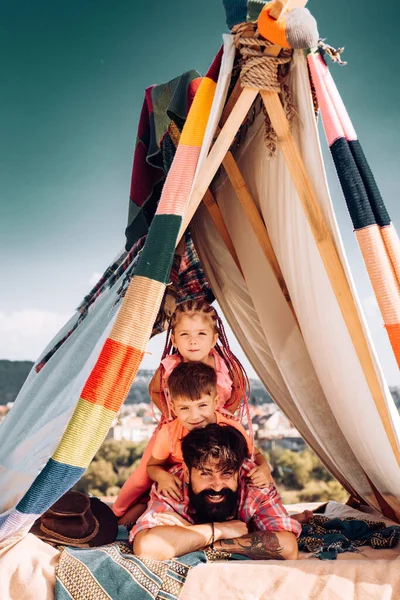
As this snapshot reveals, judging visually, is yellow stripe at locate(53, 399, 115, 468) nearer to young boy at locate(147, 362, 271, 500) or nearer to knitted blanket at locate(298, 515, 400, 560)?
young boy at locate(147, 362, 271, 500)

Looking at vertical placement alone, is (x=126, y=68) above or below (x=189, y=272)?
above

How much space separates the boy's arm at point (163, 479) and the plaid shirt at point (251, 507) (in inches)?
0.8

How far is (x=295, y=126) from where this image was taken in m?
2.78

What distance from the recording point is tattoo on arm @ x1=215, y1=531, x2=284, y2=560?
8.48 feet

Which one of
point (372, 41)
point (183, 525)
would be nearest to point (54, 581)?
point (183, 525)

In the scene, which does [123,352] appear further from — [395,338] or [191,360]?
[395,338]

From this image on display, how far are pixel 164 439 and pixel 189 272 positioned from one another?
102 centimetres

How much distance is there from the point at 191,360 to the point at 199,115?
1190 mm

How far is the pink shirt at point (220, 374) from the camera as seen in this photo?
3159mm

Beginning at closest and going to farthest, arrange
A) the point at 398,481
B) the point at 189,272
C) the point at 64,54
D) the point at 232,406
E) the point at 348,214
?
the point at 348,214, the point at 398,481, the point at 232,406, the point at 189,272, the point at 64,54

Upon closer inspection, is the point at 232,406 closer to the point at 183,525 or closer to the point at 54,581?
the point at 183,525

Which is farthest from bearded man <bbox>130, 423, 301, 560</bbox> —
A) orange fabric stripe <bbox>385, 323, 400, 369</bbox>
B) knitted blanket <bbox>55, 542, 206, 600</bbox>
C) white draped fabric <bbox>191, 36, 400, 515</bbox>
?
orange fabric stripe <bbox>385, 323, 400, 369</bbox>

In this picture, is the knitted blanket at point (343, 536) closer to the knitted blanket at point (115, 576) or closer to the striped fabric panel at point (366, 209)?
the knitted blanket at point (115, 576)

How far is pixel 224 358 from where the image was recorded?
328cm
